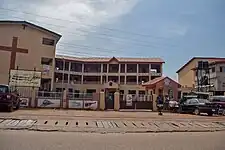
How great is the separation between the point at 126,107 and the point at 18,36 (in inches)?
700

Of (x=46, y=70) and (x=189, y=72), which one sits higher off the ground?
(x=189, y=72)

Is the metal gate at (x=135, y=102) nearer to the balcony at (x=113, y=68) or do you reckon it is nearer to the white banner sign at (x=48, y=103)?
the white banner sign at (x=48, y=103)

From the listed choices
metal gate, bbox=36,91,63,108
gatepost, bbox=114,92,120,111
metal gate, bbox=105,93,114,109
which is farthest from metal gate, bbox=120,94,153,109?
metal gate, bbox=36,91,63,108

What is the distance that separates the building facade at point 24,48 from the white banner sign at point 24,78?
27.0 ft

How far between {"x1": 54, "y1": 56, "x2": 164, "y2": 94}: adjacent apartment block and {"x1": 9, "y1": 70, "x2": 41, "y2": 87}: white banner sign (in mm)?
34300

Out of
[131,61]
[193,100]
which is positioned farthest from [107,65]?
[193,100]

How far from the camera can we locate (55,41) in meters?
44.0

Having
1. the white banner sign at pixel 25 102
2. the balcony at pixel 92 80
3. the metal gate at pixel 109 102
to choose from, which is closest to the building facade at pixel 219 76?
the balcony at pixel 92 80

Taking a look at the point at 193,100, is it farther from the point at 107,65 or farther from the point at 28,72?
the point at 107,65

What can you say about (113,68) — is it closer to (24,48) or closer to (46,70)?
(46,70)

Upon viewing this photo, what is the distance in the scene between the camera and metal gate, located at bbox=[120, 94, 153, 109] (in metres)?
31.9

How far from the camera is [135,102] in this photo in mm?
32406

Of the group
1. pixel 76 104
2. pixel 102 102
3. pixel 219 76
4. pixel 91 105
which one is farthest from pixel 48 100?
pixel 219 76

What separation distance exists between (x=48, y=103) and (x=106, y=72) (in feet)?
127
